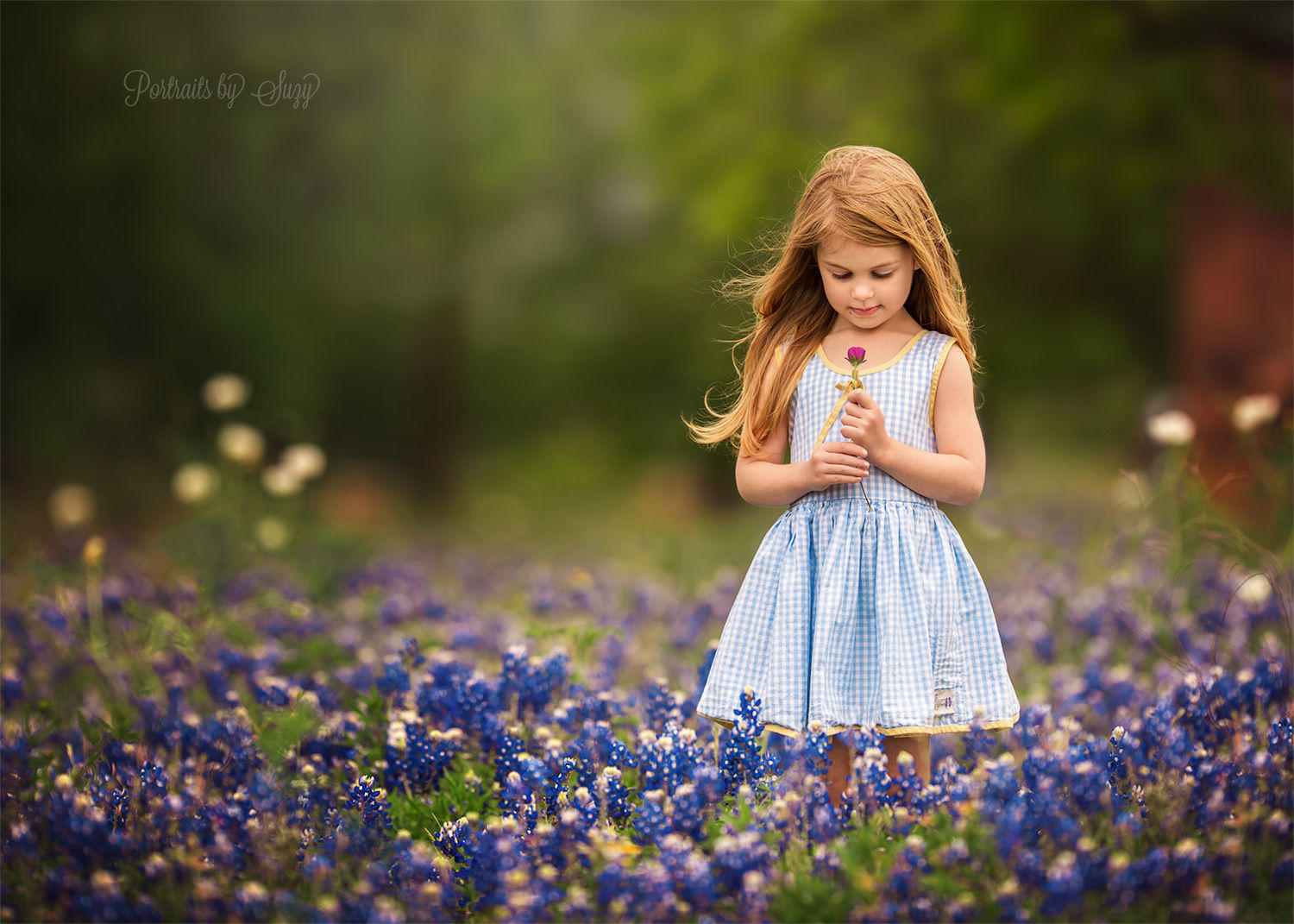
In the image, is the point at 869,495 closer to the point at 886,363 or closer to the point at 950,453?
the point at 950,453

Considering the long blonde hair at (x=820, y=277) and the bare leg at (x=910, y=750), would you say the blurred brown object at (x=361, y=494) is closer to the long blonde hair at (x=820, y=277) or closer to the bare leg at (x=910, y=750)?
the long blonde hair at (x=820, y=277)

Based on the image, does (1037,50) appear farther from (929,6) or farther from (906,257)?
(906,257)

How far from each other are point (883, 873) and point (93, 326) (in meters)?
12.5

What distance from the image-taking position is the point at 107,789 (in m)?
2.96

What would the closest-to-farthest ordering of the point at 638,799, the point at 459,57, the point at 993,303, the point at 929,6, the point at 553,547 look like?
the point at 638,799 → the point at 929,6 → the point at 553,547 → the point at 993,303 → the point at 459,57

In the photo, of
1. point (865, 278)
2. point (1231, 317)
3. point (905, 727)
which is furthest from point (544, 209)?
point (905, 727)

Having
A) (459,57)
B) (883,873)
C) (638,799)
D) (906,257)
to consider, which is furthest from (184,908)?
(459,57)

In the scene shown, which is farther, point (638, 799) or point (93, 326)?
point (93, 326)

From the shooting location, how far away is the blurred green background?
8.02 m

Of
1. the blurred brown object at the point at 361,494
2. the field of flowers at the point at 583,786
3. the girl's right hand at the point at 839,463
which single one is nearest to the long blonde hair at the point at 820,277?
the girl's right hand at the point at 839,463

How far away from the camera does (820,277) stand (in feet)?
10.6

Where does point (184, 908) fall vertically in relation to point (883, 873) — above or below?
below

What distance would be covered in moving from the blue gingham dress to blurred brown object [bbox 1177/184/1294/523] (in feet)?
19.5

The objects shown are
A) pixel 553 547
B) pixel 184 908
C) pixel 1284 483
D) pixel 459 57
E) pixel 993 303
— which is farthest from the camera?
pixel 459 57
